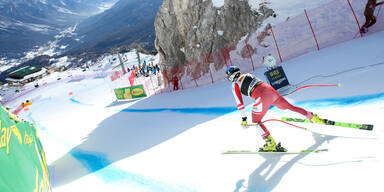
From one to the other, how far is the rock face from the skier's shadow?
1414cm

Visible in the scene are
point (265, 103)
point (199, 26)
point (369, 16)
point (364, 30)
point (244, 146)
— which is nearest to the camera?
point (265, 103)

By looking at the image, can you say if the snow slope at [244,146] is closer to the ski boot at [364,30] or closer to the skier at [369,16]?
the ski boot at [364,30]

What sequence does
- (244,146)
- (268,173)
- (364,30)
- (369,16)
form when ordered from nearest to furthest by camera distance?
(268,173) → (244,146) → (364,30) → (369,16)

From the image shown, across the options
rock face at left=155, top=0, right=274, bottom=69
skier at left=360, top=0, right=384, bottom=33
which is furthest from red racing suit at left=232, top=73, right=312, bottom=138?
rock face at left=155, top=0, right=274, bottom=69

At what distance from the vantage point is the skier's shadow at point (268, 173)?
427cm

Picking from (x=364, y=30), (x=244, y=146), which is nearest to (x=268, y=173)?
(x=244, y=146)

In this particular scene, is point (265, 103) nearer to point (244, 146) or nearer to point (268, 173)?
point (268, 173)

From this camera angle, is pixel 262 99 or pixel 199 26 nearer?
pixel 262 99

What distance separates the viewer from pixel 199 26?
20188 mm

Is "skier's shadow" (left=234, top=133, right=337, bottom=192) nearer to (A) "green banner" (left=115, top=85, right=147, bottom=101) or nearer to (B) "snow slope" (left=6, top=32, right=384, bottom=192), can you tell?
(B) "snow slope" (left=6, top=32, right=384, bottom=192)

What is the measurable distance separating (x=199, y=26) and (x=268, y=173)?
17.3m

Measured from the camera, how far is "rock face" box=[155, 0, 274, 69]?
1838cm

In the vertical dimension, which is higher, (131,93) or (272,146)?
(131,93)

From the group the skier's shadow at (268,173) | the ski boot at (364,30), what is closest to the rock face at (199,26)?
the ski boot at (364,30)
